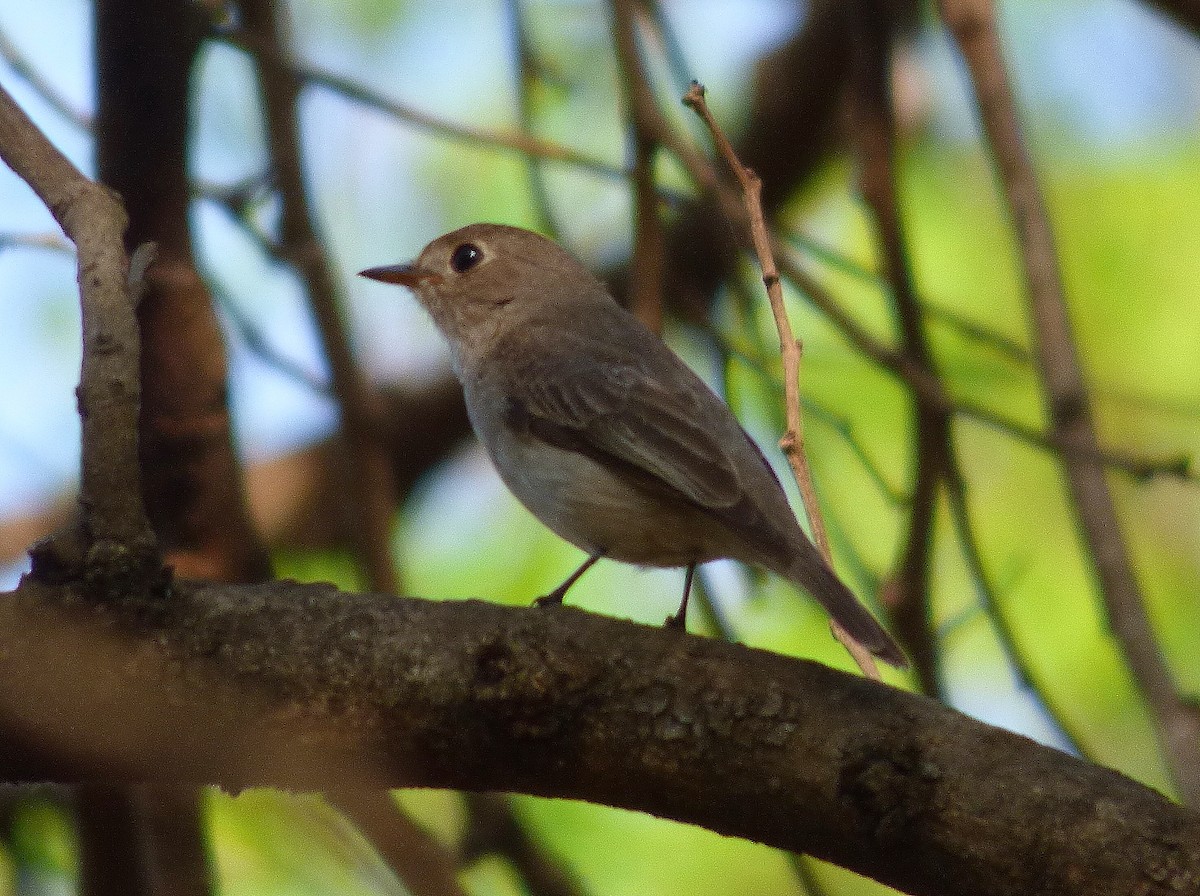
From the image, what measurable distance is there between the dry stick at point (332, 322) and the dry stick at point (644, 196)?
1.02 m

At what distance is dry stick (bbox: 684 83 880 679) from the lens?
9.78 feet

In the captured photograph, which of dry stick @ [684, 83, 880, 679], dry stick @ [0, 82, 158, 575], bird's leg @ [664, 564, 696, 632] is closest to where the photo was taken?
dry stick @ [0, 82, 158, 575]

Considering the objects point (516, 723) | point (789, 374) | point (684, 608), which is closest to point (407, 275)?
point (684, 608)

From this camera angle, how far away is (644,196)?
476cm

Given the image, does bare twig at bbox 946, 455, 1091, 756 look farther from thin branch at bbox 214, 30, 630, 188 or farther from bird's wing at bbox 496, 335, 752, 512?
thin branch at bbox 214, 30, 630, 188

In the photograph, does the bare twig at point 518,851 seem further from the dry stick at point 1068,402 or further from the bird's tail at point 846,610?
the dry stick at point 1068,402

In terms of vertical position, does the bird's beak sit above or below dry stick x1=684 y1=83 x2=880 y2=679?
above

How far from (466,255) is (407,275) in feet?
0.76

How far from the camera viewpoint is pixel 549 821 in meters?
5.98

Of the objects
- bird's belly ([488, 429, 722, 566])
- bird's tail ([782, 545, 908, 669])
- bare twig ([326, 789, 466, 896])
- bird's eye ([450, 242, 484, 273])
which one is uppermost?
bird's eye ([450, 242, 484, 273])

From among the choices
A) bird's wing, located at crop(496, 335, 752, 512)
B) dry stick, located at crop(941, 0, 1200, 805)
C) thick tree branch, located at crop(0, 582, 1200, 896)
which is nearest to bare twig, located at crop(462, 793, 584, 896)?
bird's wing, located at crop(496, 335, 752, 512)

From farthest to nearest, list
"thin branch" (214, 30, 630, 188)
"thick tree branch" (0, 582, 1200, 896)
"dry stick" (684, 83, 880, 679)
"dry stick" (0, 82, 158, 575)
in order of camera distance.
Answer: "thin branch" (214, 30, 630, 188) < "dry stick" (684, 83, 880, 679) < "dry stick" (0, 82, 158, 575) < "thick tree branch" (0, 582, 1200, 896)

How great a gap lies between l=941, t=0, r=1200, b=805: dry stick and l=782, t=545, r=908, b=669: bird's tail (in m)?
0.60

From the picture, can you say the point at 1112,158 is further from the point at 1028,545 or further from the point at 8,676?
the point at 8,676
